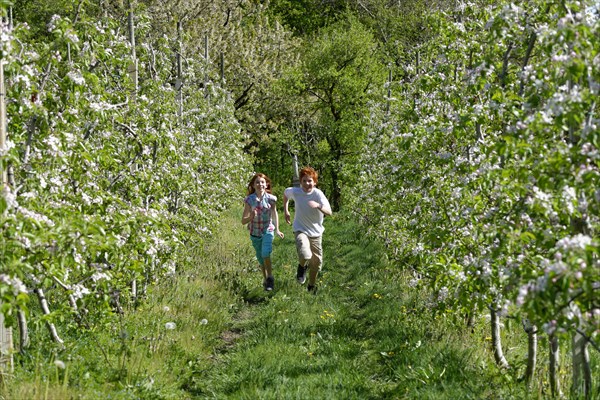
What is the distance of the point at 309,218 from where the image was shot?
34.2ft

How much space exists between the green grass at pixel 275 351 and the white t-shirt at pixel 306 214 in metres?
1.00

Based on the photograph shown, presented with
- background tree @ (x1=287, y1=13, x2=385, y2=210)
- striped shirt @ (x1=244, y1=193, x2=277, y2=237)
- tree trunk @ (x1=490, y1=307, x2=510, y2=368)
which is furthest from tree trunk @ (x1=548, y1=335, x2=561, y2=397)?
background tree @ (x1=287, y1=13, x2=385, y2=210)

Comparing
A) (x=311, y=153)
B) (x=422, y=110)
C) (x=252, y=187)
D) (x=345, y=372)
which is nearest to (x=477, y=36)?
(x=422, y=110)

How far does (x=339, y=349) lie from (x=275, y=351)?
0.74 metres

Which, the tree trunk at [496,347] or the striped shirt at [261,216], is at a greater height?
the striped shirt at [261,216]

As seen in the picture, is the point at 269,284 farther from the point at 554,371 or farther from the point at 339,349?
the point at 554,371

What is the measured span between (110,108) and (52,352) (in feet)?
7.40

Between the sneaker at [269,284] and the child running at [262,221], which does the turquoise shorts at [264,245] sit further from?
the sneaker at [269,284]

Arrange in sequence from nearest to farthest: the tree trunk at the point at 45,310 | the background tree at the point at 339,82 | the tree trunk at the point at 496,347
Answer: the tree trunk at the point at 45,310
the tree trunk at the point at 496,347
the background tree at the point at 339,82

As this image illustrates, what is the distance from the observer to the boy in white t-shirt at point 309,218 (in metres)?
10.2

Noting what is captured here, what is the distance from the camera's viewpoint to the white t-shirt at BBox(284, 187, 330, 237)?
10.3 meters

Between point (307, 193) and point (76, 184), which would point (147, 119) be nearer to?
point (76, 184)

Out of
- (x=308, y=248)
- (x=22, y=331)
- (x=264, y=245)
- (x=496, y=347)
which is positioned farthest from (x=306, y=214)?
(x=22, y=331)

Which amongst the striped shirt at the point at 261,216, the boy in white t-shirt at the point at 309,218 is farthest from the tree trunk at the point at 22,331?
the boy in white t-shirt at the point at 309,218
